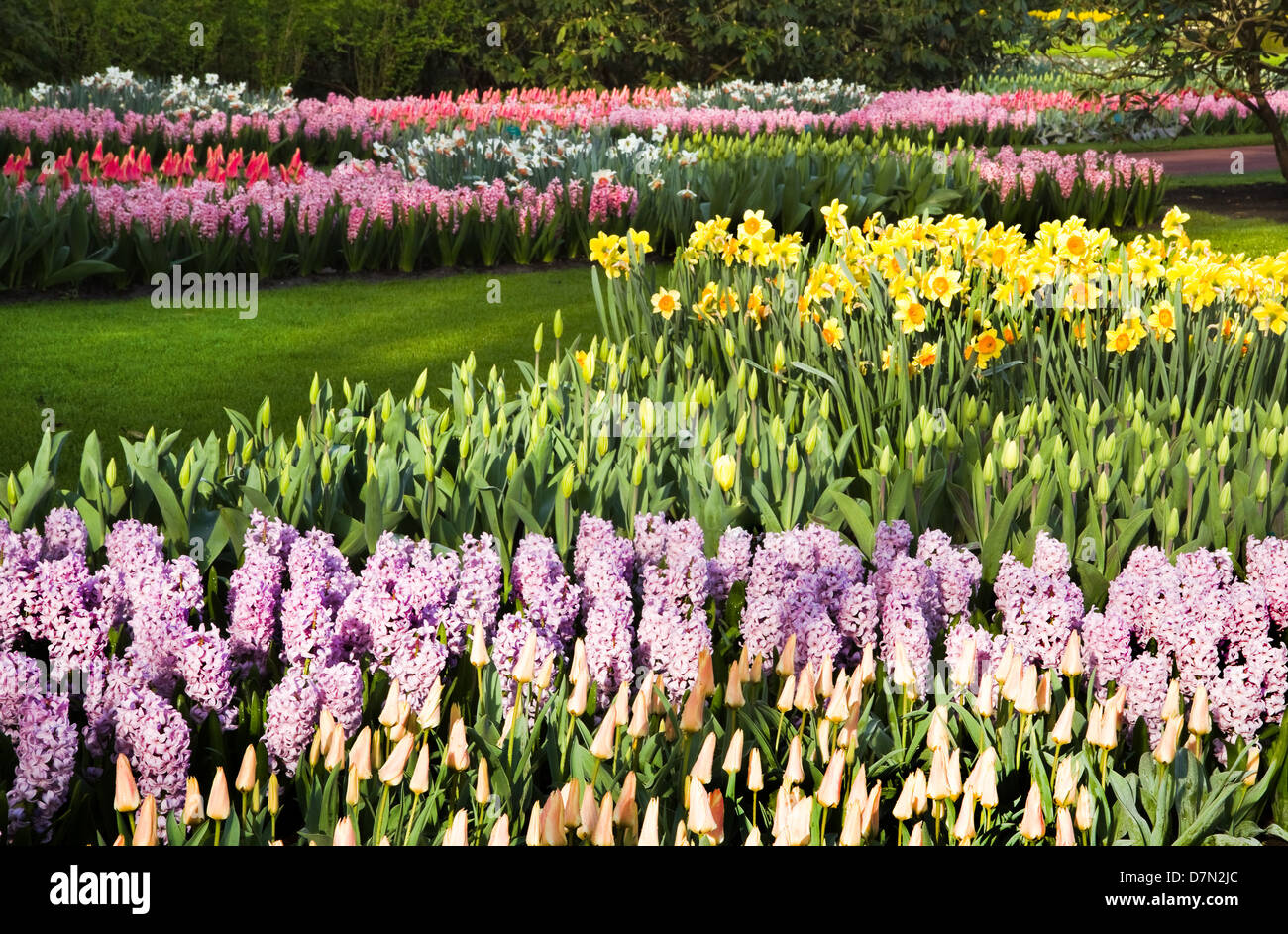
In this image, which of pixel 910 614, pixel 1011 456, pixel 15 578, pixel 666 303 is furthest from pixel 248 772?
pixel 666 303

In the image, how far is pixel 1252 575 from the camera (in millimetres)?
2893

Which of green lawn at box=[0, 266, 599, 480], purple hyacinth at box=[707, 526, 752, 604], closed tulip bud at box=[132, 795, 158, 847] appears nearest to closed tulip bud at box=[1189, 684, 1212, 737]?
purple hyacinth at box=[707, 526, 752, 604]

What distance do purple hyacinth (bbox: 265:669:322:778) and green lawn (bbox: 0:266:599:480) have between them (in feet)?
8.76

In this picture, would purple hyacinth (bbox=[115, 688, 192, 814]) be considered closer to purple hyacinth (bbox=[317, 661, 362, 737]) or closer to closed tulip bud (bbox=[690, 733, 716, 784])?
purple hyacinth (bbox=[317, 661, 362, 737])

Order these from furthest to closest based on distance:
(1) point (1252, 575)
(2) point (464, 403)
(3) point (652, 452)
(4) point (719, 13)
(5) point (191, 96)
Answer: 1. (4) point (719, 13)
2. (5) point (191, 96)
3. (2) point (464, 403)
4. (3) point (652, 452)
5. (1) point (1252, 575)

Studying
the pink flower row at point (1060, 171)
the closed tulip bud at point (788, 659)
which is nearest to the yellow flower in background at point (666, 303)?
the closed tulip bud at point (788, 659)

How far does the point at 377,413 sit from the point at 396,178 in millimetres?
5451

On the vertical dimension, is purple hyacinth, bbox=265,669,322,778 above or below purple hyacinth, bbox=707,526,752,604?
below

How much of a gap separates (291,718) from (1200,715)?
5.13ft

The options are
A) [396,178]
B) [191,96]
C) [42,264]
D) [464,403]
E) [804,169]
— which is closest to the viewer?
[464,403]

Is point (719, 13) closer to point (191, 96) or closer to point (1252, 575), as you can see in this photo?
point (191, 96)

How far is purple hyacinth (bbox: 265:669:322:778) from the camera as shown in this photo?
2326 millimetres

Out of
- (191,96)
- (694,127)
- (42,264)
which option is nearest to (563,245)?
(42,264)

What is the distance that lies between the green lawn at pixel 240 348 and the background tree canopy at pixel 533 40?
543 inches
